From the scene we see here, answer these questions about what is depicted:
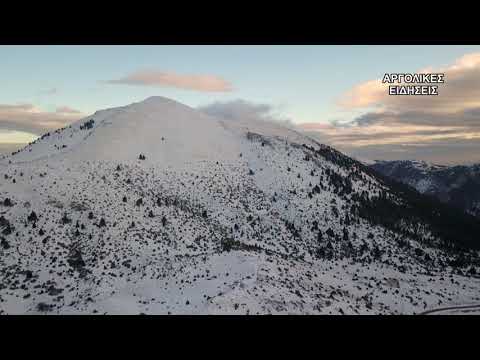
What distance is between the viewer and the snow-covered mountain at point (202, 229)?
137 feet

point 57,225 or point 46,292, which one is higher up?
point 57,225

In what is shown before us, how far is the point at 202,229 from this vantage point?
63.5m

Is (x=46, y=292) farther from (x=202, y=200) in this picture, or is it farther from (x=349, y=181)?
(x=349, y=181)

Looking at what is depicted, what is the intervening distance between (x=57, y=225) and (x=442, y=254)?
72.2 m

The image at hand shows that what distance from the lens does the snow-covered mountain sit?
1639 inches

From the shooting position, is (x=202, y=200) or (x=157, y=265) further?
(x=202, y=200)

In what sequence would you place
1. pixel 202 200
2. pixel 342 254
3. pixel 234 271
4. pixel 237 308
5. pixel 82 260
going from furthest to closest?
pixel 202 200
pixel 342 254
pixel 82 260
pixel 234 271
pixel 237 308

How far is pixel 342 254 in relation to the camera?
68.6m

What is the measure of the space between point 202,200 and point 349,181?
4183 centimetres
